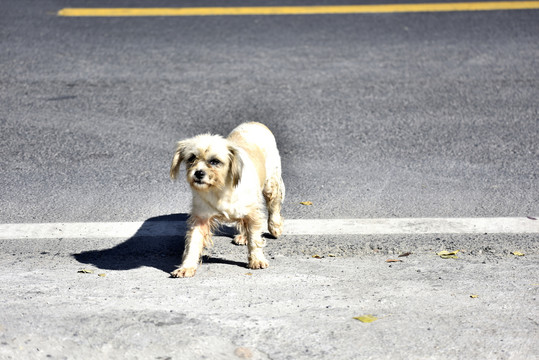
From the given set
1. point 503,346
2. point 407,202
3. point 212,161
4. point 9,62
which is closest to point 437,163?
point 407,202

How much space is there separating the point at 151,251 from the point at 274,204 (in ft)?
3.26

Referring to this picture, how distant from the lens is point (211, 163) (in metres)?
4.83

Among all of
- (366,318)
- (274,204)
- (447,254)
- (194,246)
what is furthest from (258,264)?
(447,254)

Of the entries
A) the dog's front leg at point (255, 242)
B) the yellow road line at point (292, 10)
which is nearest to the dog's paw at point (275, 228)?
the dog's front leg at point (255, 242)

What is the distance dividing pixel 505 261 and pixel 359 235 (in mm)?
1052

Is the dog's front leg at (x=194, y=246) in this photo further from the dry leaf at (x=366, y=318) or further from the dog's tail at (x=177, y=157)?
the dry leaf at (x=366, y=318)

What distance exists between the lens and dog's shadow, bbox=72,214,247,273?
512cm

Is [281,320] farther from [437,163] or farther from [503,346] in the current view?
[437,163]

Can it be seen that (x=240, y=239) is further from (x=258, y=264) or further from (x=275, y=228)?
(x=258, y=264)

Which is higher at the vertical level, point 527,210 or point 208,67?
point 208,67

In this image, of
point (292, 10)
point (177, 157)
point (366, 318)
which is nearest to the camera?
point (366, 318)

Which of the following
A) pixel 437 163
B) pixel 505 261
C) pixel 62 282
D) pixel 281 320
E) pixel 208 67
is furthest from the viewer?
pixel 208 67

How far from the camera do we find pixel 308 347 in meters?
3.73

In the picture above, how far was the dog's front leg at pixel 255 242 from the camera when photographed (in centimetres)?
498
